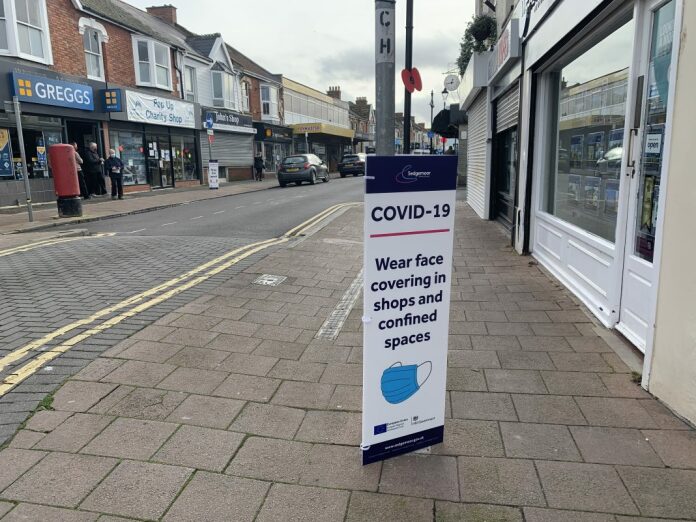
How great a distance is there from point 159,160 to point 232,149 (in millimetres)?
8201

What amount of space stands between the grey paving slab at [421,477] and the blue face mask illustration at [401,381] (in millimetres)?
354

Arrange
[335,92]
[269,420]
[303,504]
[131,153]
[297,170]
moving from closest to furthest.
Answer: [303,504] < [269,420] < [131,153] < [297,170] < [335,92]

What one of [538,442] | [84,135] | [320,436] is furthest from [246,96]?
[538,442]

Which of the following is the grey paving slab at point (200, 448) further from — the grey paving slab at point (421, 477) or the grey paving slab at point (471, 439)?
the grey paving slab at point (471, 439)

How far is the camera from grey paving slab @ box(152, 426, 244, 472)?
2.84 m

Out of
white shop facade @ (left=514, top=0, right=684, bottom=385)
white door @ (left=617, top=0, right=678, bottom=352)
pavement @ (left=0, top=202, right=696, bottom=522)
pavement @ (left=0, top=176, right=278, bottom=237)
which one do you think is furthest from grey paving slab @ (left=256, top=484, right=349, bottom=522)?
pavement @ (left=0, top=176, right=278, bottom=237)

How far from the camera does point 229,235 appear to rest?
1085 cm

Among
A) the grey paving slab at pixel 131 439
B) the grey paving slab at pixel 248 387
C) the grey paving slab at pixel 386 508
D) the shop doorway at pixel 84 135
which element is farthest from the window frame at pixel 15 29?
the grey paving slab at pixel 386 508

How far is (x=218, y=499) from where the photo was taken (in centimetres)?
255

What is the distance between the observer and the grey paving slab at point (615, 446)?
285cm

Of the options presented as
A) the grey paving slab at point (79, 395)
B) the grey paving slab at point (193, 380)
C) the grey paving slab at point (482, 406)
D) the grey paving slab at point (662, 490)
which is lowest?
the grey paving slab at point (662, 490)

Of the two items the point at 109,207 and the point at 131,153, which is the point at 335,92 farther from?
the point at 109,207

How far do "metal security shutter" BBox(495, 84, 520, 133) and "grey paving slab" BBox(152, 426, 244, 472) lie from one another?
7459mm

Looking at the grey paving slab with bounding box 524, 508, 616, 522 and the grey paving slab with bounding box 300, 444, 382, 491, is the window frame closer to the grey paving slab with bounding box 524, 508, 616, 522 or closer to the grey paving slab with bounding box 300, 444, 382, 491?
the grey paving slab with bounding box 300, 444, 382, 491
